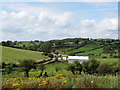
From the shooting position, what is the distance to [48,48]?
102 meters

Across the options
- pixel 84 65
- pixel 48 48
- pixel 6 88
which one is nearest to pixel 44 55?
pixel 48 48

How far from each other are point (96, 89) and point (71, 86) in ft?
2.75

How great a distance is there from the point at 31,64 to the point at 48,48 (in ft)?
208

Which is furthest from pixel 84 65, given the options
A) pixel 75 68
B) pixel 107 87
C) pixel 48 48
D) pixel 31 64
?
pixel 48 48

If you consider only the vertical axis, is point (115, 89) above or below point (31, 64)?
above

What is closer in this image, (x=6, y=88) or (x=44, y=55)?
(x=6, y=88)

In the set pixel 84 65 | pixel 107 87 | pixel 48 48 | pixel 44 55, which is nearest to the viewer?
pixel 107 87

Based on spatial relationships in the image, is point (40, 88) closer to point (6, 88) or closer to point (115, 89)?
point (6, 88)

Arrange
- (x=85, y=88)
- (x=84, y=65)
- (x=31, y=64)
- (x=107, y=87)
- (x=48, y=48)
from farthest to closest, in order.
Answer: (x=48, y=48), (x=84, y=65), (x=31, y=64), (x=107, y=87), (x=85, y=88)

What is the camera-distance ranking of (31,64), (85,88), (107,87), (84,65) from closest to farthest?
(85,88) < (107,87) < (31,64) < (84,65)

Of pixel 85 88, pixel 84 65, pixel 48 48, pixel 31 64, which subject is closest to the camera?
pixel 85 88

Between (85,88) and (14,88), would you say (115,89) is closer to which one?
(85,88)

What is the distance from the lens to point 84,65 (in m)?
42.6

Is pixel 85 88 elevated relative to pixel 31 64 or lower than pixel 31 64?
elevated
